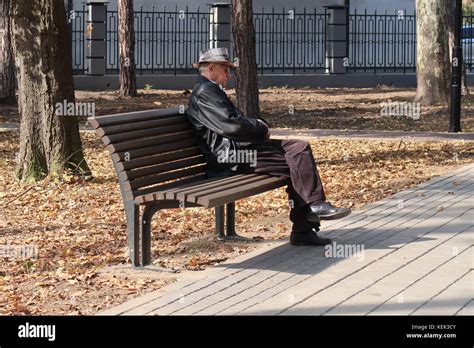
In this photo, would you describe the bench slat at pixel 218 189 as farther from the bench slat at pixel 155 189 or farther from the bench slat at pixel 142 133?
the bench slat at pixel 142 133

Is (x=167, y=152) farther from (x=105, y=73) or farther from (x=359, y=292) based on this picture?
(x=105, y=73)

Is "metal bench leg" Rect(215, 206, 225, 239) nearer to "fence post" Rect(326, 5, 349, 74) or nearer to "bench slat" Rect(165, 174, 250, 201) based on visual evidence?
"bench slat" Rect(165, 174, 250, 201)

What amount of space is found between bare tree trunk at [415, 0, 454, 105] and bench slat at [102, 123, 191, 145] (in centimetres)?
1478

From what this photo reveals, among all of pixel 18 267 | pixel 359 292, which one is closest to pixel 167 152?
pixel 18 267

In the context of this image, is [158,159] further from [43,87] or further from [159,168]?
[43,87]

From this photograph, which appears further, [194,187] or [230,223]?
[230,223]

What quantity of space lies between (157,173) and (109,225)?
192cm

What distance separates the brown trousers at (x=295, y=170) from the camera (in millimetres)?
8688

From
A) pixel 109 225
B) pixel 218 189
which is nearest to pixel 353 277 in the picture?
pixel 218 189

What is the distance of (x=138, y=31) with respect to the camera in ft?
109

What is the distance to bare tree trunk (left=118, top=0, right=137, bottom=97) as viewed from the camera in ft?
88.0

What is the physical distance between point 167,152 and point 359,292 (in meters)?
2.17

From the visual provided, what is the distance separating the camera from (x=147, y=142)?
8633mm
